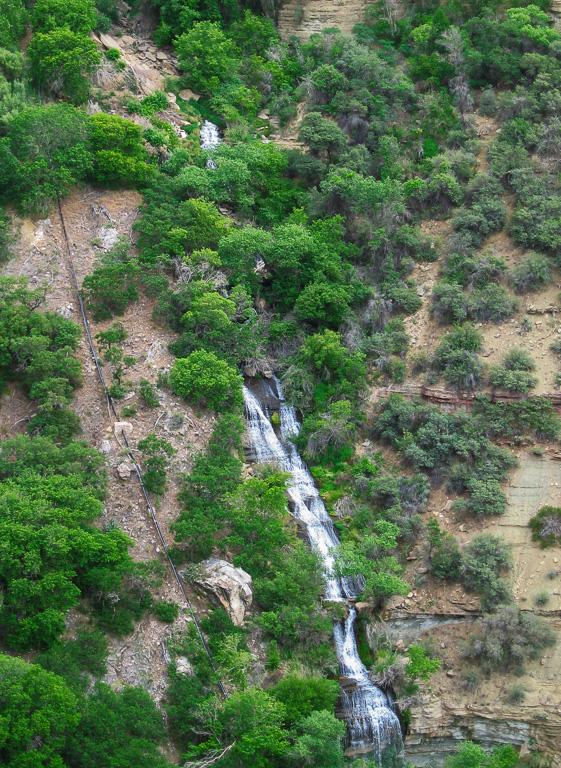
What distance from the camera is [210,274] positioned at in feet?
146

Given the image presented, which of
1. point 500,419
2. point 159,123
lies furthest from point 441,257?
point 159,123

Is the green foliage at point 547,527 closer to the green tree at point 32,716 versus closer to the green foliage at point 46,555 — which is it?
the green foliage at point 46,555

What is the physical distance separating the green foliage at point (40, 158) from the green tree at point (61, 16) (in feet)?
20.1

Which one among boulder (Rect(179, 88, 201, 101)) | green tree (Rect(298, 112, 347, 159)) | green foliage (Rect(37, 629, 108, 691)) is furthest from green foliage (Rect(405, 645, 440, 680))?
boulder (Rect(179, 88, 201, 101))

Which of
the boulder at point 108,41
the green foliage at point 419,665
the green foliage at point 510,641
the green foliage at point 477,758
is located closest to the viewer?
the green foliage at point 477,758

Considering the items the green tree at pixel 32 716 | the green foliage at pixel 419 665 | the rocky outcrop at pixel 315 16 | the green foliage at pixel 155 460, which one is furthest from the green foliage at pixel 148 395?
the rocky outcrop at pixel 315 16

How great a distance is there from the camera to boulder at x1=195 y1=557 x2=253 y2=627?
35.9 metres

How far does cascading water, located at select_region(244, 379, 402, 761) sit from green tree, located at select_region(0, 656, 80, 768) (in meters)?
11.2

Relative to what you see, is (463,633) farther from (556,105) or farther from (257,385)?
(556,105)

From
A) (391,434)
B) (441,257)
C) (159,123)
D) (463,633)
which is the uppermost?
(159,123)

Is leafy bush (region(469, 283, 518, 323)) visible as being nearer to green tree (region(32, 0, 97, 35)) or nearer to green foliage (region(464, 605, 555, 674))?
green foliage (region(464, 605, 555, 674))

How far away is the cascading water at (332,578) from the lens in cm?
3616

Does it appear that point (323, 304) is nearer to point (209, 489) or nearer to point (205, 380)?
point (205, 380)

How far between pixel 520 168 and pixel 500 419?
14.4 m
